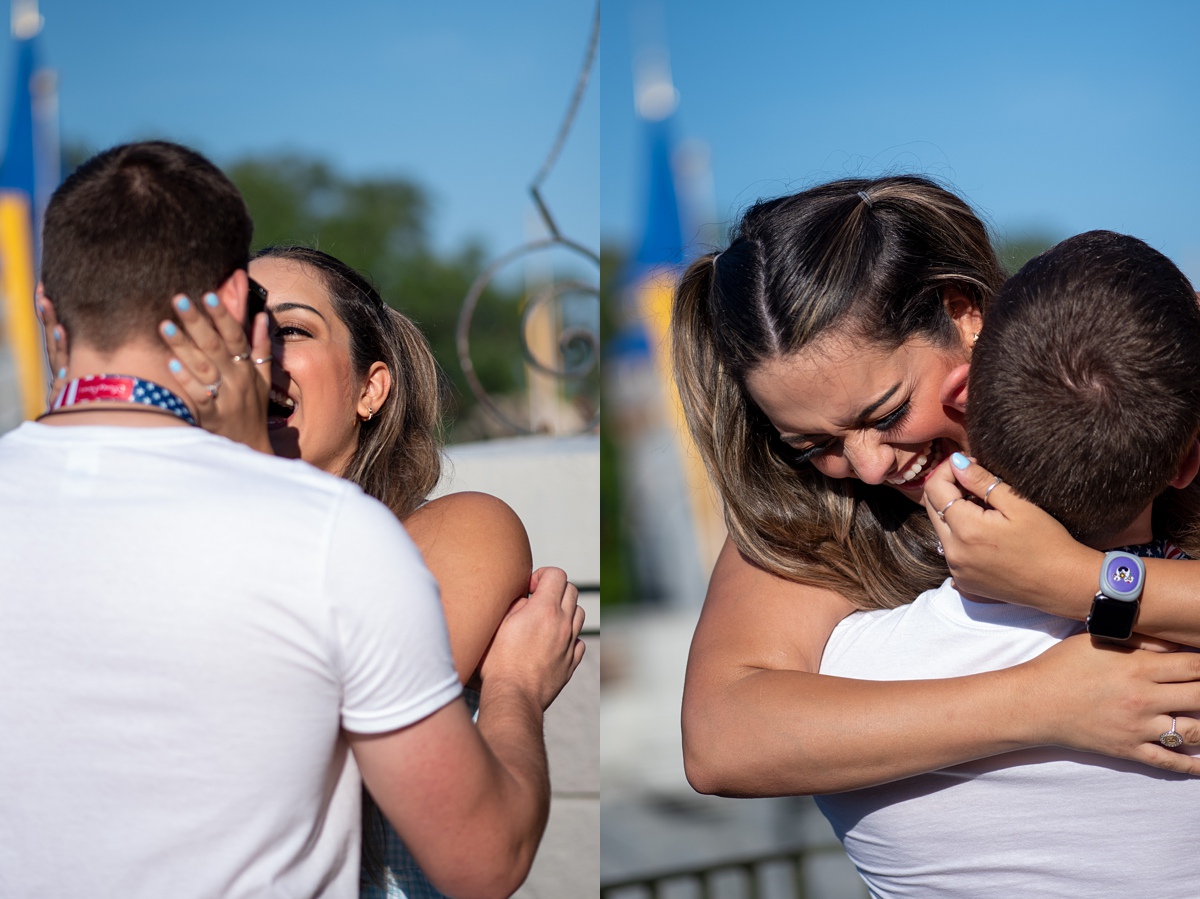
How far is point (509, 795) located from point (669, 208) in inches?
476

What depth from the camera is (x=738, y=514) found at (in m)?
2.12

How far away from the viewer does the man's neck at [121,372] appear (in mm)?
1310

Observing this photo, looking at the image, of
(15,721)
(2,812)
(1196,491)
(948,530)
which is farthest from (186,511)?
(1196,491)

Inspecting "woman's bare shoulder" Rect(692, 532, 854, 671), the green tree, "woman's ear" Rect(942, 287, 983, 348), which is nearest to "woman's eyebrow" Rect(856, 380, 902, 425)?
"woman's ear" Rect(942, 287, 983, 348)

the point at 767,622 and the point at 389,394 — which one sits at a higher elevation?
the point at 389,394

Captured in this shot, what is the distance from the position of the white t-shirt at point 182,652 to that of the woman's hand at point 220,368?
96mm

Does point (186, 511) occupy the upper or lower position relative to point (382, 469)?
upper

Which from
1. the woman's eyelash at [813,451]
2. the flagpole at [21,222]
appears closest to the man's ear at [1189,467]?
the woman's eyelash at [813,451]

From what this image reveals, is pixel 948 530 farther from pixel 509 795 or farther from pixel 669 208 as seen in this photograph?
pixel 669 208

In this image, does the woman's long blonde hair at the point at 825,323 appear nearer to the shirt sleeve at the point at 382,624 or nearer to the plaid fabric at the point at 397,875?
the plaid fabric at the point at 397,875

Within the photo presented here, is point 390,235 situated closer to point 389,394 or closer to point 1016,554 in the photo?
point 389,394

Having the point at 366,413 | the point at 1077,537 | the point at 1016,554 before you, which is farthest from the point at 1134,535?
the point at 366,413

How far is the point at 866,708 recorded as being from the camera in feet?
5.38

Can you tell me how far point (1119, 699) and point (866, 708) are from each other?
1.14ft
